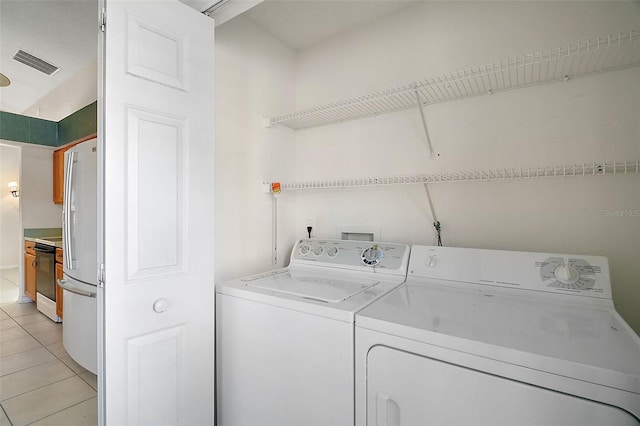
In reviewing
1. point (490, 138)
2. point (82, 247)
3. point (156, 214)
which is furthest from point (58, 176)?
point (490, 138)

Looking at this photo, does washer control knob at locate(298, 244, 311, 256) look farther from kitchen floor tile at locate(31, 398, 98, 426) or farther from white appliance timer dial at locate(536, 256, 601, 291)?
kitchen floor tile at locate(31, 398, 98, 426)

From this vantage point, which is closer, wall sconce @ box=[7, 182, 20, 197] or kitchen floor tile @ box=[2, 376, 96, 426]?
kitchen floor tile @ box=[2, 376, 96, 426]

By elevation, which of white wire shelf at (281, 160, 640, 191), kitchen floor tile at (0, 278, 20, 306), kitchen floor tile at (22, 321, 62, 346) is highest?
white wire shelf at (281, 160, 640, 191)

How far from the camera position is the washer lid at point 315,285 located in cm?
126

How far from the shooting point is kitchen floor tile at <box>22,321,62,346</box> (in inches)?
110

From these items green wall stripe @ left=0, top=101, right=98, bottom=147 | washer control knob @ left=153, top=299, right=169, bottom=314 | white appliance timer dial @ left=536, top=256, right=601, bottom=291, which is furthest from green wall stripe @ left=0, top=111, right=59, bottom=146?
white appliance timer dial @ left=536, top=256, right=601, bottom=291

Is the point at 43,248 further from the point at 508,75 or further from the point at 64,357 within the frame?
the point at 508,75

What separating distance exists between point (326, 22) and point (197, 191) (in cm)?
155

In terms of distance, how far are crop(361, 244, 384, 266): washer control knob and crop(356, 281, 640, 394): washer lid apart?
35 centimetres

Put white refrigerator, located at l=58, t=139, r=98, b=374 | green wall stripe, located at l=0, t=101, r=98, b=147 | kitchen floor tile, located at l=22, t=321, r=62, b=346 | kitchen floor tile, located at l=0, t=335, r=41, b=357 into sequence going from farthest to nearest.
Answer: green wall stripe, located at l=0, t=101, r=98, b=147, kitchen floor tile, located at l=22, t=321, r=62, b=346, kitchen floor tile, located at l=0, t=335, r=41, b=357, white refrigerator, located at l=58, t=139, r=98, b=374

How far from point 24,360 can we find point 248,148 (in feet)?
8.96

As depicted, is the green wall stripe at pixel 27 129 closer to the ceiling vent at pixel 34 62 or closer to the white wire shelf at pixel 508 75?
the ceiling vent at pixel 34 62

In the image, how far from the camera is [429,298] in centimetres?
124

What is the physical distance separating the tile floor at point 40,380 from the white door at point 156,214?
3.48 feet
